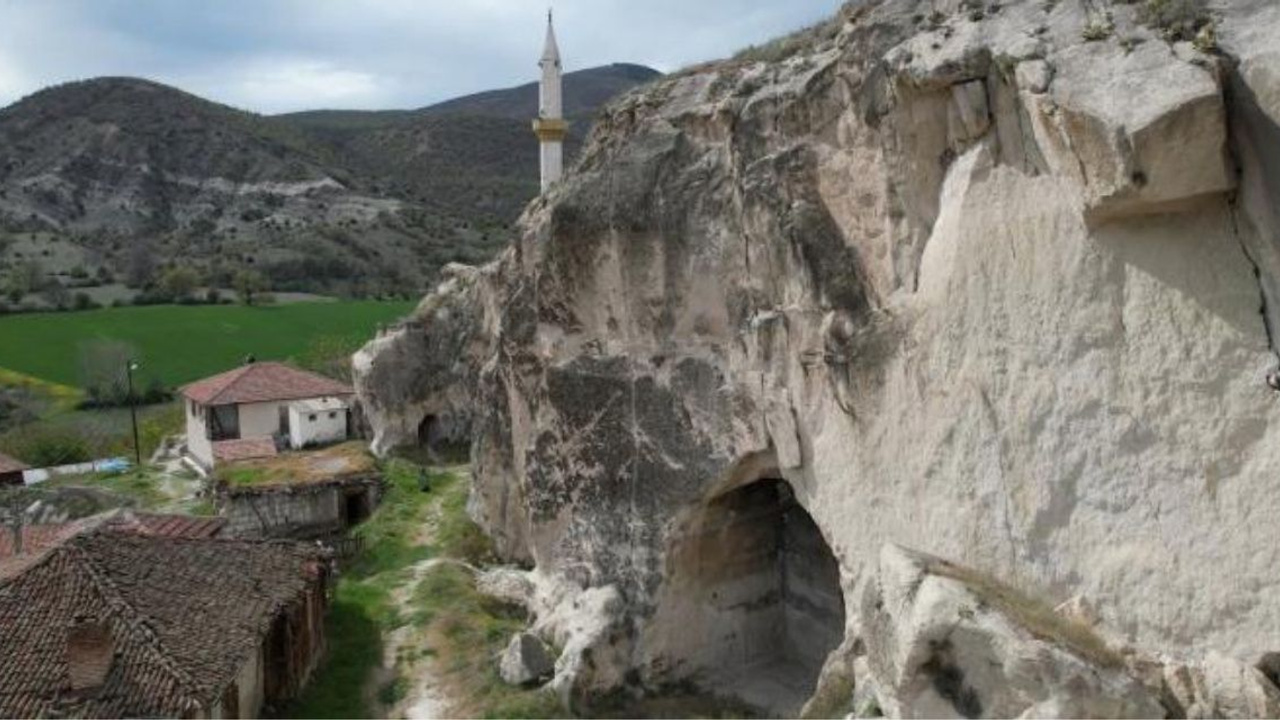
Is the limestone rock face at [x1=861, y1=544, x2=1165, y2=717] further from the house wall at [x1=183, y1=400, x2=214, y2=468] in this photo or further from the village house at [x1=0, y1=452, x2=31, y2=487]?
the village house at [x1=0, y1=452, x2=31, y2=487]

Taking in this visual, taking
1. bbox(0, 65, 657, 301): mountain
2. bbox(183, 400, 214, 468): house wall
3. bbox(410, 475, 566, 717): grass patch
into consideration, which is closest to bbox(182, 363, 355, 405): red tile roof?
bbox(183, 400, 214, 468): house wall

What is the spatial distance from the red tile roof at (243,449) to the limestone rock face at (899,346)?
12134 millimetres

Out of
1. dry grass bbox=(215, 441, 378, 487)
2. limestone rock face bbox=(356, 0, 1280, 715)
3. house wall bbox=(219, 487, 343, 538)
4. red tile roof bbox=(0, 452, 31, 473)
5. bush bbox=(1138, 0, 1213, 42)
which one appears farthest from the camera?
red tile roof bbox=(0, 452, 31, 473)

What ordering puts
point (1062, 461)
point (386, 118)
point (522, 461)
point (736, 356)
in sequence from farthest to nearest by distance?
point (386, 118), point (522, 461), point (736, 356), point (1062, 461)

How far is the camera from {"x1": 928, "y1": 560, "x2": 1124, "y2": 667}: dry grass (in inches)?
414

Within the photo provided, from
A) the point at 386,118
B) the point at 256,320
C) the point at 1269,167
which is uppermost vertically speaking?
the point at 386,118

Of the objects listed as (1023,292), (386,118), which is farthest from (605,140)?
(386,118)

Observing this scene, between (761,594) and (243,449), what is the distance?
20.4 meters

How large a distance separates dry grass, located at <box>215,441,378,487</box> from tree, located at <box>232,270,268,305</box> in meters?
41.5

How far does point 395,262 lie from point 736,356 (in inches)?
3001

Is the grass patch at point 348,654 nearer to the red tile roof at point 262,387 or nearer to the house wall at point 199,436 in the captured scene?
the house wall at point 199,436

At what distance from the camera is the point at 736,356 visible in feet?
58.7

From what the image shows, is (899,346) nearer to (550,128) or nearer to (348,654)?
(348,654)

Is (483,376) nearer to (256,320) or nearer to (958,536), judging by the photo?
(958,536)
